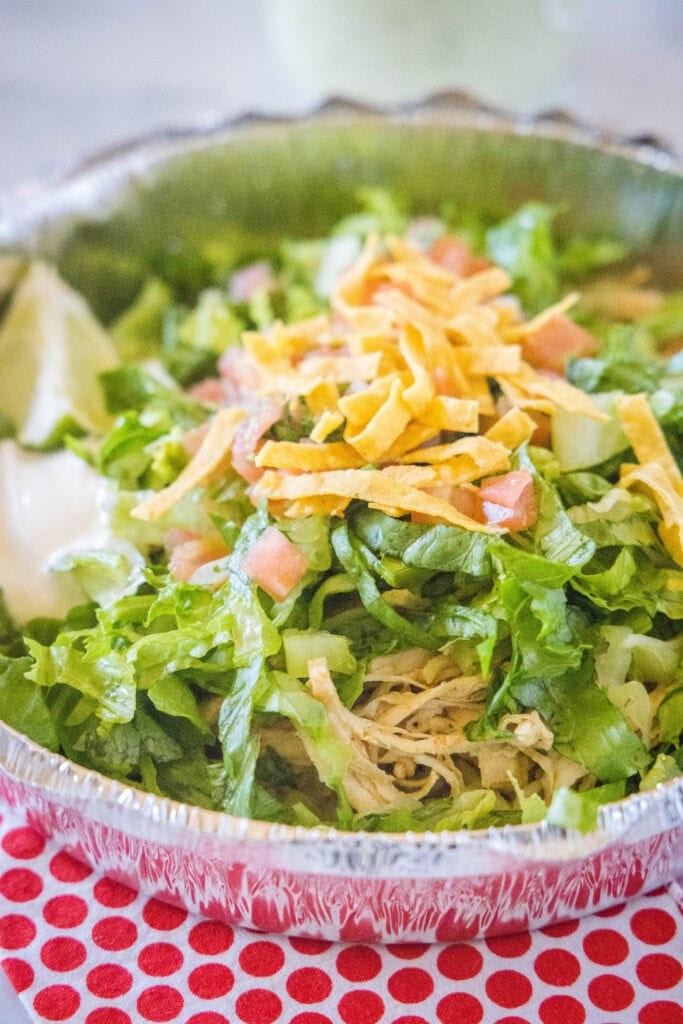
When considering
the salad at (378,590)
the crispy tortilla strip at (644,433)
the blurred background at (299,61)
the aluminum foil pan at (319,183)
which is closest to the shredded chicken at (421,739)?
the salad at (378,590)

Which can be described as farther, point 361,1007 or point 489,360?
point 489,360

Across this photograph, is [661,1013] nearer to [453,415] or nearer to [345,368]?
[453,415]

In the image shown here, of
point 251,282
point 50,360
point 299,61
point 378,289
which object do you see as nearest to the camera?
point 378,289

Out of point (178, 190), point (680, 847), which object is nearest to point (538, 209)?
point (178, 190)

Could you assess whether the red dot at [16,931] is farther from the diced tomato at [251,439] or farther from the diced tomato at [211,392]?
the diced tomato at [211,392]

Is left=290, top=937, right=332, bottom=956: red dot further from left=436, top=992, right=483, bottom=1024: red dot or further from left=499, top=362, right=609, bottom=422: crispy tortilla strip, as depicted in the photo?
left=499, top=362, right=609, bottom=422: crispy tortilla strip

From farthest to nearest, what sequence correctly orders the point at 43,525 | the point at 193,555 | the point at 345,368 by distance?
the point at 43,525 < the point at 345,368 < the point at 193,555

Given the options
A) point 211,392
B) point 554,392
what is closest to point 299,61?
point 211,392
